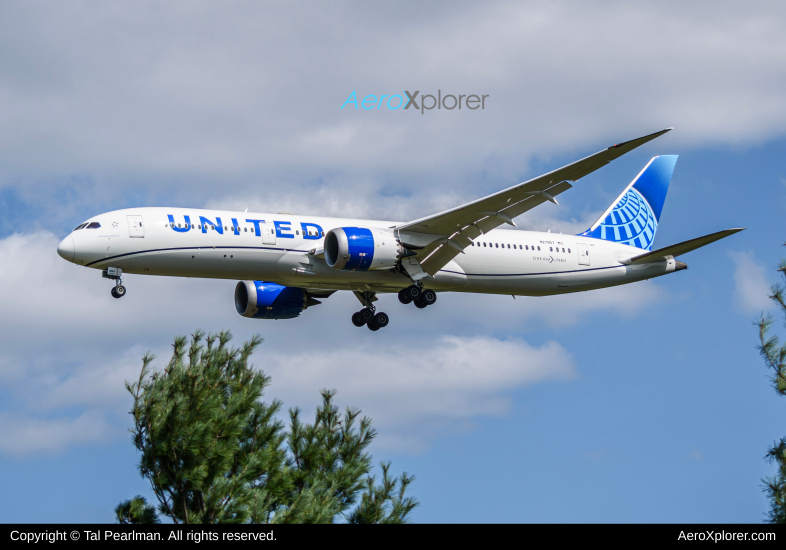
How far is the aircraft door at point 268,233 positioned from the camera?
30.7 m

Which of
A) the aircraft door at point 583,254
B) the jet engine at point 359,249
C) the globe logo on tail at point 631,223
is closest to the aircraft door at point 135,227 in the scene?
the jet engine at point 359,249

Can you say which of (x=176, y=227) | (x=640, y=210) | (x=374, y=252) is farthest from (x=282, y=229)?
(x=640, y=210)

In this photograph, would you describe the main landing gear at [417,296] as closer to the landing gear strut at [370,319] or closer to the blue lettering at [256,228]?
the landing gear strut at [370,319]

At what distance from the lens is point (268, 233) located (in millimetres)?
30781

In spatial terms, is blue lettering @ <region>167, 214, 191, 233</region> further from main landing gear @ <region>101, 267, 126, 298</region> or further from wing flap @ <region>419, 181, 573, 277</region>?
wing flap @ <region>419, 181, 573, 277</region>

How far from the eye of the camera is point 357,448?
22562mm

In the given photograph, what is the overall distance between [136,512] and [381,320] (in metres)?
17.6

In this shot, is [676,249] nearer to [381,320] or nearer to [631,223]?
[631,223]

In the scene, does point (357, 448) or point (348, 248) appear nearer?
point (357, 448)

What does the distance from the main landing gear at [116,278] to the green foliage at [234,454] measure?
7246 millimetres

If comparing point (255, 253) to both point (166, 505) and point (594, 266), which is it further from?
point (594, 266)

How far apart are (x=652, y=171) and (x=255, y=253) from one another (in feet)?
80.4

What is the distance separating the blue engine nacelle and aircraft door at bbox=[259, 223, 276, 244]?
6908 millimetres
